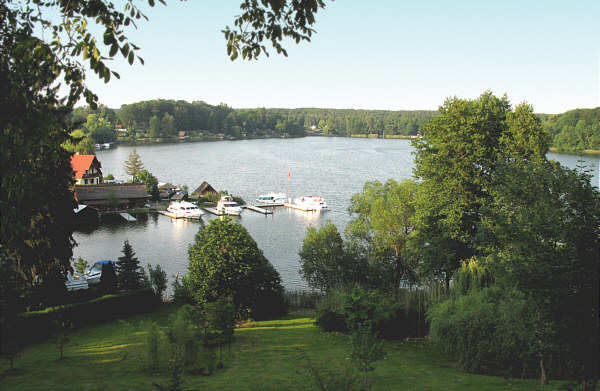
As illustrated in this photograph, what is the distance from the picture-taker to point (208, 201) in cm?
5188

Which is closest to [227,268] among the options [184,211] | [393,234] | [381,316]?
[381,316]

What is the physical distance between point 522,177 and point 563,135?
98666 mm

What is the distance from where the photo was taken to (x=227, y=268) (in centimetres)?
1695

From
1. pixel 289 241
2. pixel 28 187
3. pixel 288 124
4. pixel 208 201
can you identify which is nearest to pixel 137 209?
pixel 208 201

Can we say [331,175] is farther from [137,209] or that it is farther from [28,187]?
[28,187]

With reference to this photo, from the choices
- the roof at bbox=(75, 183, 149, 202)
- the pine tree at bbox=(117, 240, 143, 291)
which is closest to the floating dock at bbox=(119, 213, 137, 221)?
the roof at bbox=(75, 183, 149, 202)

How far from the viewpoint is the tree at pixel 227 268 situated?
55.0ft

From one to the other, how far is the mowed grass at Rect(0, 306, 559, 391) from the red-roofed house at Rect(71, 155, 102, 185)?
129ft

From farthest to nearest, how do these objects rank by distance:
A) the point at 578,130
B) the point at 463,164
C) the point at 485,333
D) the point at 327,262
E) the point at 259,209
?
the point at 578,130, the point at 259,209, the point at 327,262, the point at 463,164, the point at 485,333

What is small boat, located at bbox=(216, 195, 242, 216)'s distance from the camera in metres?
45.1

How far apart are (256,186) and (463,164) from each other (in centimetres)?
4526

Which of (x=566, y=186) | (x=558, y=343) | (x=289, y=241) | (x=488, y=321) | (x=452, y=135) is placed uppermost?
(x=452, y=135)

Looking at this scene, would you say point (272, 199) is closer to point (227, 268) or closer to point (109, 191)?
point (109, 191)

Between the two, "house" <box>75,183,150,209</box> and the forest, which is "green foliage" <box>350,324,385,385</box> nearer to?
"house" <box>75,183,150,209</box>
